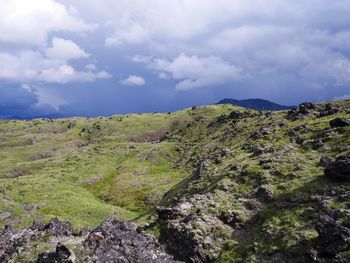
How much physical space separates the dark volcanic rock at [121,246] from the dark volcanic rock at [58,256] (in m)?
1.52

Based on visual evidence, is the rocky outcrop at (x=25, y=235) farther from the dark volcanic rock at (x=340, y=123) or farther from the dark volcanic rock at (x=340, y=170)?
the dark volcanic rock at (x=340, y=123)

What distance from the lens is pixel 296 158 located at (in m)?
44.2

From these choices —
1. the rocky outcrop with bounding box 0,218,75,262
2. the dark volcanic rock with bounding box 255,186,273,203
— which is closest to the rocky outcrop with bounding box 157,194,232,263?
the dark volcanic rock with bounding box 255,186,273,203

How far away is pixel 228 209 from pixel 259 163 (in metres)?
11.1

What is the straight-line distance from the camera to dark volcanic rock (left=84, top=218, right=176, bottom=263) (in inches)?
1096

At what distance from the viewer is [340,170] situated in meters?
35.1

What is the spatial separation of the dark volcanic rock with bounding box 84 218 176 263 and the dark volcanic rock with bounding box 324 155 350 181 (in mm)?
16460

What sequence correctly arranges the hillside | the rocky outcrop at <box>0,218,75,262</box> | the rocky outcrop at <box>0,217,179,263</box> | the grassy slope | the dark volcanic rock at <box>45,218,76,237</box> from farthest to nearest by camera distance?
the grassy slope
the dark volcanic rock at <box>45,218,76,237</box>
the rocky outcrop at <box>0,218,75,262</box>
the hillside
the rocky outcrop at <box>0,217,179,263</box>

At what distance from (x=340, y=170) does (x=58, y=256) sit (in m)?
24.5

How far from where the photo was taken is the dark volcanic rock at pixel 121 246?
91.3ft

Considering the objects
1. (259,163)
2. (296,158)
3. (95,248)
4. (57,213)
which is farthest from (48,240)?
(57,213)

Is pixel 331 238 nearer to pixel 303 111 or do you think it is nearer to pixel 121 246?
pixel 121 246

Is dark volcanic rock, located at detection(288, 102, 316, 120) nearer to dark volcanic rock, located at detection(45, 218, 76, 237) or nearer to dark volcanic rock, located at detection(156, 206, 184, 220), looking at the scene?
dark volcanic rock, located at detection(156, 206, 184, 220)

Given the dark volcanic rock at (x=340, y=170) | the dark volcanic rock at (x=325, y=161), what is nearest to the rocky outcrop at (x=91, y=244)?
the dark volcanic rock at (x=340, y=170)
